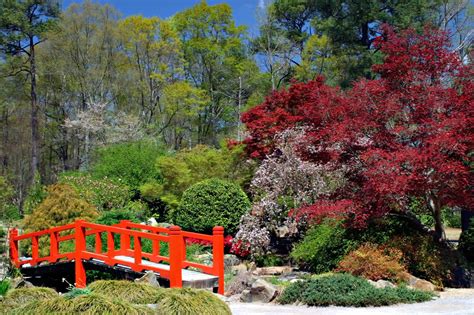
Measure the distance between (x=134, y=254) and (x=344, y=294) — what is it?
4.30 metres

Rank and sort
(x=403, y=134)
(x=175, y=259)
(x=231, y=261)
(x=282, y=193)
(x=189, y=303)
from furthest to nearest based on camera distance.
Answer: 1. (x=282, y=193)
2. (x=231, y=261)
3. (x=403, y=134)
4. (x=175, y=259)
5. (x=189, y=303)

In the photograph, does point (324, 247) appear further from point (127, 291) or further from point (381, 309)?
point (127, 291)

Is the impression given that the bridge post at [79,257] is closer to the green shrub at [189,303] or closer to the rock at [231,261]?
the rock at [231,261]

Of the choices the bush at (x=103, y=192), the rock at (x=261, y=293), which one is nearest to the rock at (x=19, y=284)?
the rock at (x=261, y=293)

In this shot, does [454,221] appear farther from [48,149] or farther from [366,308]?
[48,149]

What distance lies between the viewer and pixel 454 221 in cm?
2889

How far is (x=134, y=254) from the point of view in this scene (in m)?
12.0

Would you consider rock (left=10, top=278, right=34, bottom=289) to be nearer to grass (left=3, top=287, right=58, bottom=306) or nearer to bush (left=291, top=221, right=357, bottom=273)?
grass (left=3, top=287, right=58, bottom=306)

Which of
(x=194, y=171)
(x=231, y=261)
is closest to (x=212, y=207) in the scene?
(x=231, y=261)

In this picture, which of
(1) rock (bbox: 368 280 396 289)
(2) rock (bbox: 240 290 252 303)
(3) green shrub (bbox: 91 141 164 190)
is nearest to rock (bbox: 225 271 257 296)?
(2) rock (bbox: 240 290 252 303)

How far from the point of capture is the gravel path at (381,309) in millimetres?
9359

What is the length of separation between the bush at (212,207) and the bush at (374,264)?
6604 millimetres

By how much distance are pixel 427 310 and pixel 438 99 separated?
4890mm

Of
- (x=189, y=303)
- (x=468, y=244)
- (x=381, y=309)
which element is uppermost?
(x=468, y=244)
